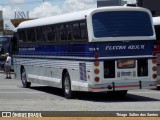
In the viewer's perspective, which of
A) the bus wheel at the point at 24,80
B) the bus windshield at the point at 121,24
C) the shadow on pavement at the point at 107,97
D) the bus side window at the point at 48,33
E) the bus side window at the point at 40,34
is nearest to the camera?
the bus windshield at the point at 121,24

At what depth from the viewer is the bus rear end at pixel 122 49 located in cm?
1695

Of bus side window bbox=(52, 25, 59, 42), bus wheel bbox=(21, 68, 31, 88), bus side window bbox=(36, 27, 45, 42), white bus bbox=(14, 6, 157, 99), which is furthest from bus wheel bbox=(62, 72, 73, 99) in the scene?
bus wheel bbox=(21, 68, 31, 88)

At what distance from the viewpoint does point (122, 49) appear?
17.3 m

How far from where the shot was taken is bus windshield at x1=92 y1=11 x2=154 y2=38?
1712 cm

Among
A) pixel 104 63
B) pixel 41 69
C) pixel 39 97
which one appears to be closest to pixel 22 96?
pixel 39 97

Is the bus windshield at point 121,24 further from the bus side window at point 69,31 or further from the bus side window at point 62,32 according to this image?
the bus side window at point 62,32

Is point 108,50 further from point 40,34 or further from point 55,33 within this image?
point 40,34

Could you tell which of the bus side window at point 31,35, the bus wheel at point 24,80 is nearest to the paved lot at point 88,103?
the bus side window at point 31,35

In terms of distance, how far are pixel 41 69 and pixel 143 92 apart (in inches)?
176

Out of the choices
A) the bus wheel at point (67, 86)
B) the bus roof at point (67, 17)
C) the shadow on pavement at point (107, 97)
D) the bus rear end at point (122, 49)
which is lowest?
the shadow on pavement at point (107, 97)

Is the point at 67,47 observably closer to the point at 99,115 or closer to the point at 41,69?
the point at 41,69

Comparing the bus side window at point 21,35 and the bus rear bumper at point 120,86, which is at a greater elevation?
the bus side window at point 21,35

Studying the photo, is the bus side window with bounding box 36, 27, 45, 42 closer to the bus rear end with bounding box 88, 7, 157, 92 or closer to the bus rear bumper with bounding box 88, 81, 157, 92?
the bus rear end with bounding box 88, 7, 157, 92

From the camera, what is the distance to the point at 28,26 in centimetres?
2333
